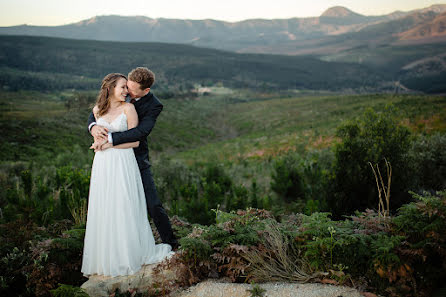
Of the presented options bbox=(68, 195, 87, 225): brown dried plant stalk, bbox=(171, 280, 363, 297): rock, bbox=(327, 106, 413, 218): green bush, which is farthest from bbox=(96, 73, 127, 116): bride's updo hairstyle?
bbox=(327, 106, 413, 218): green bush

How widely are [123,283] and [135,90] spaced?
218 cm

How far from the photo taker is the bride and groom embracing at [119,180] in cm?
349

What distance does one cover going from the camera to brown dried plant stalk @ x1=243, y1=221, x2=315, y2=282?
3.16m

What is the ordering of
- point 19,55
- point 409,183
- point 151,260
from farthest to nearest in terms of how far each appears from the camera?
point 19,55
point 409,183
point 151,260

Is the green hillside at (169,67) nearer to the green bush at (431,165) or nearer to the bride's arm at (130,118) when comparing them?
the green bush at (431,165)

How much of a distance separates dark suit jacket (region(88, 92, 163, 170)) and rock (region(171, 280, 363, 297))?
1.56 m

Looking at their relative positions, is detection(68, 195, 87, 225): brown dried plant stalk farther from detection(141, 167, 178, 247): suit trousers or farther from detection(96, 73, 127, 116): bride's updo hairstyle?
detection(96, 73, 127, 116): bride's updo hairstyle

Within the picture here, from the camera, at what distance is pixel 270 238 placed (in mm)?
3430

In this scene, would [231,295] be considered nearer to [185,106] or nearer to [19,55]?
[185,106]

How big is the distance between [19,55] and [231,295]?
147 meters

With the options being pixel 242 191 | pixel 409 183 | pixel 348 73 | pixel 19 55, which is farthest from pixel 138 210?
pixel 348 73

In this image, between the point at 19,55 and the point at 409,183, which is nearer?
the point at 409,183

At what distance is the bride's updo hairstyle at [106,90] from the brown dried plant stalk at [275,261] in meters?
2.33

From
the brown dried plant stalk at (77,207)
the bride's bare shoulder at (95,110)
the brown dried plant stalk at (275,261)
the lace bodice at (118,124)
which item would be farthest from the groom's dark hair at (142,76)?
the brown dried plant stalk at (77,207)
